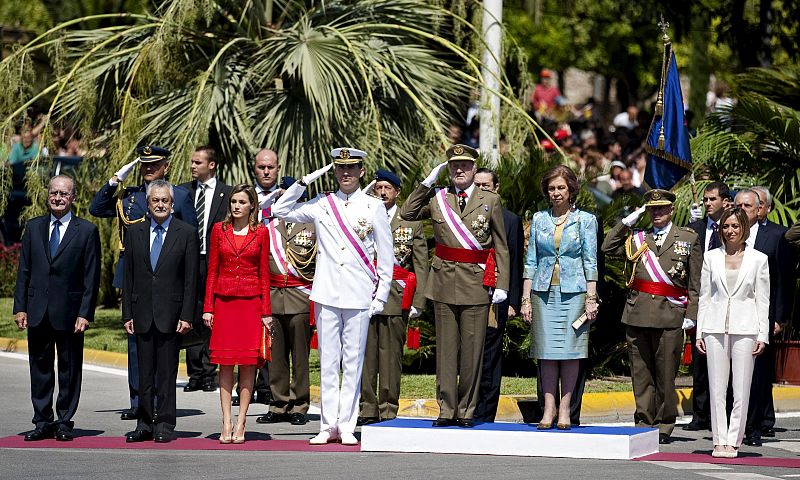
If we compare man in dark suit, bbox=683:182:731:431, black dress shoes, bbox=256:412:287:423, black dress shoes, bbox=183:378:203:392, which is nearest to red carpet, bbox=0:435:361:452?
black dress shoes, bbox=256:412:287:423

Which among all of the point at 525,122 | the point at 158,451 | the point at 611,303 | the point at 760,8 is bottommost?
the point at 158,451

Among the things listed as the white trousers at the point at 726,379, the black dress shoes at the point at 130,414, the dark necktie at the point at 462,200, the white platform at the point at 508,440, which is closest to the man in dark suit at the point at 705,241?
the white trousers at the point at 726,379

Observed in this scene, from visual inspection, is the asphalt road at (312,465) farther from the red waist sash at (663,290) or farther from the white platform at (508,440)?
the red waist sash at (663,290)

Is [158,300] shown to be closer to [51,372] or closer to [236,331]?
[236,331]

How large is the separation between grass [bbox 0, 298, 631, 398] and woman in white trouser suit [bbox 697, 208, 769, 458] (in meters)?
2.52

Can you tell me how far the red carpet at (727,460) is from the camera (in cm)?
1015

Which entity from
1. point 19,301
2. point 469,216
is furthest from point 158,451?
point 469,216

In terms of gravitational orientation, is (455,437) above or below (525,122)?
below

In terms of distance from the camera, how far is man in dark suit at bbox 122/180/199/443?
1073cm

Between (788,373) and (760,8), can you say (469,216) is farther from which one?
(760,8)

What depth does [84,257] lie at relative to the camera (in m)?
11.0

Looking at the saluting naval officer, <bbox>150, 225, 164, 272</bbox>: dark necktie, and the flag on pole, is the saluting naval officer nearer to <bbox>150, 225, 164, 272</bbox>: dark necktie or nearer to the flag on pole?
<bbox>150, 225, 164, 272</bbox>: dark necktie

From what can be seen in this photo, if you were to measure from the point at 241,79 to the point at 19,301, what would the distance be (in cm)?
575

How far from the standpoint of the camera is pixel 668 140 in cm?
1257
